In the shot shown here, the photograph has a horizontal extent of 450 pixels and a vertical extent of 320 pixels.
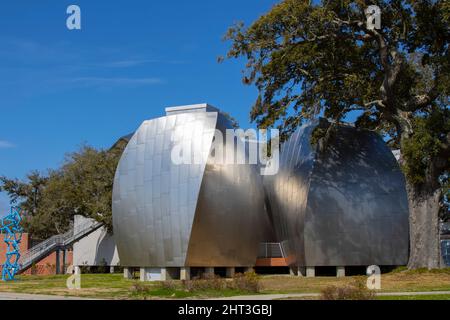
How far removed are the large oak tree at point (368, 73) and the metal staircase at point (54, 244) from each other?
2758cm

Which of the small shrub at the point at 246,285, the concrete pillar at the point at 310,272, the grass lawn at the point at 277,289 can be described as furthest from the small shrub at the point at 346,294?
the concrete pillar at the point at 310,272

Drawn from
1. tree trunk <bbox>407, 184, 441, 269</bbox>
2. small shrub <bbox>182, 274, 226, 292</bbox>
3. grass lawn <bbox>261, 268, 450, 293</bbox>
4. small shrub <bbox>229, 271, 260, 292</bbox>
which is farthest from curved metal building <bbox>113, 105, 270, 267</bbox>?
small shrub <bbox>229, 271, 260, 292</bbox>

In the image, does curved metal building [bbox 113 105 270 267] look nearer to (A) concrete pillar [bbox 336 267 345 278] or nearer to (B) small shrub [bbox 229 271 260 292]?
(A) concrete pillar [bbox 336 267 345 278]

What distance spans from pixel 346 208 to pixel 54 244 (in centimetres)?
2961

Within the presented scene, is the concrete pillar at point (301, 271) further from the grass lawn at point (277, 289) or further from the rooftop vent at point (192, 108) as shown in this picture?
the rooftop vent at point (192, 108)

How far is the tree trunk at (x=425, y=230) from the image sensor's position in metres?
32.8

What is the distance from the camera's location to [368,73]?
Result: 36.9m

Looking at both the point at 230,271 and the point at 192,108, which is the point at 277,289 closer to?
the point at 230,271

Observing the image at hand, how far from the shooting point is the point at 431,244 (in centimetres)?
3288

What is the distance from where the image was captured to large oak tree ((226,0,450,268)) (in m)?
32.2

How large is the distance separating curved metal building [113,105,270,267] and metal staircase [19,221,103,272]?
1562 cm

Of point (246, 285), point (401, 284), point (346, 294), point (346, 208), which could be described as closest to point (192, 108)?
point (346, 208)
